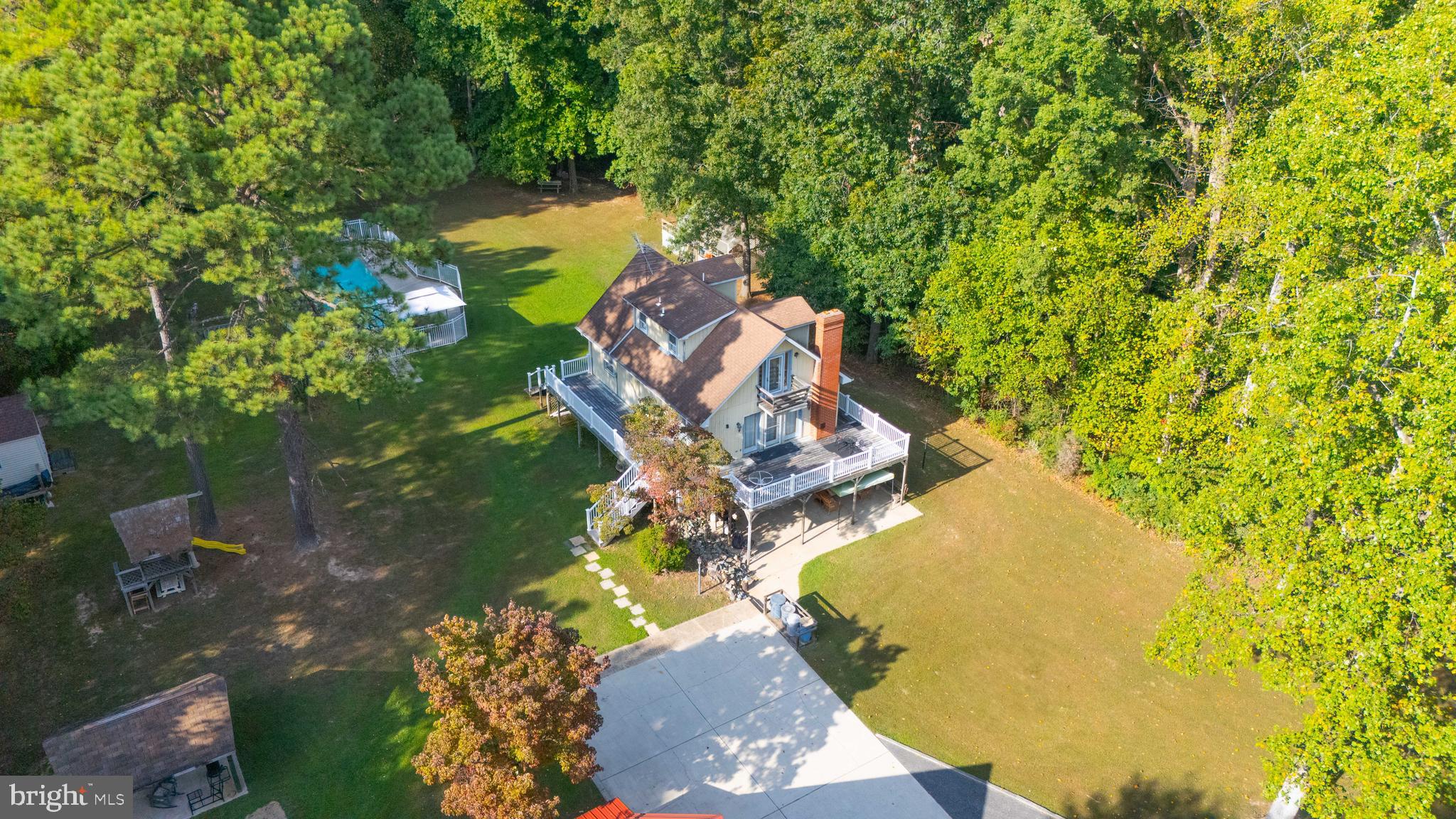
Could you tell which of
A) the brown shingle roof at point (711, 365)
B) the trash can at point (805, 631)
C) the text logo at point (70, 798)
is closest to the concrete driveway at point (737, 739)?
the trash can at point (805, 631)

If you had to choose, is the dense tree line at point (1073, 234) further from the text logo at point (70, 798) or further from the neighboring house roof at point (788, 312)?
the text logo at point (70, 798)

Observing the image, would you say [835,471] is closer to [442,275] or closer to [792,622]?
[792,622]

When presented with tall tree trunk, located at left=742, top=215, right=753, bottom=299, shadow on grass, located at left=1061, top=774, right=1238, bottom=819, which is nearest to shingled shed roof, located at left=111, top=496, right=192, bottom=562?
shadow on grass, located at left=1061, top=774, right=1238, bottom=819

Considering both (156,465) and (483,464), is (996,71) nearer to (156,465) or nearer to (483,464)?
(483,464)

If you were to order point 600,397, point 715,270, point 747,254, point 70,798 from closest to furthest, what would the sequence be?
point 70,798
point 600,397
point 715,270
point 747,254

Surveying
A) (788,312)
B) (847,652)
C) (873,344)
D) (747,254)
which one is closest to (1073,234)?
(788,312)

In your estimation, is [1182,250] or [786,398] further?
[1182,250]

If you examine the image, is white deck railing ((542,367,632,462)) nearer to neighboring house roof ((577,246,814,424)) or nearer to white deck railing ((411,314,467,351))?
neighboring house roof ((577,246,814,424))

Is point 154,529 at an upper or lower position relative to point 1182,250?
lower

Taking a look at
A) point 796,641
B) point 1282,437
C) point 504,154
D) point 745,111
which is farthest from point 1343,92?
point 504,154
